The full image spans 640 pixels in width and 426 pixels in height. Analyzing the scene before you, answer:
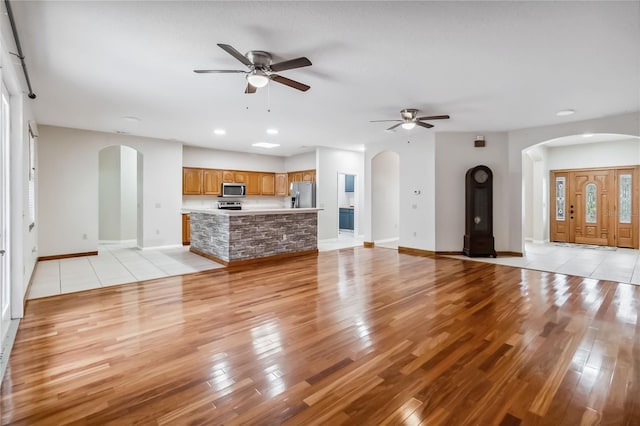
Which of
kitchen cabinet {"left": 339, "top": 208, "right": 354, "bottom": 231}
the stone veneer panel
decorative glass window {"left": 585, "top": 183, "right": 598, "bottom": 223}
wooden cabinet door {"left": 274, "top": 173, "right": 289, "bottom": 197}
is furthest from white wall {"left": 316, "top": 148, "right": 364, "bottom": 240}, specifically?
decorative glass window {"left": 585, "top": 183, "right": 598, "bottom": 223}

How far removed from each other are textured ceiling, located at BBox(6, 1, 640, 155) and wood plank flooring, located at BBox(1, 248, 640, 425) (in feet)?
8.41

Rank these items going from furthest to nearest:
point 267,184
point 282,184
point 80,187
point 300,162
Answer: point 282,184
point 267,184
point 300,162
point 80,187

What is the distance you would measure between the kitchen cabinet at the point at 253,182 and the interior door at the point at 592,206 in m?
8.65

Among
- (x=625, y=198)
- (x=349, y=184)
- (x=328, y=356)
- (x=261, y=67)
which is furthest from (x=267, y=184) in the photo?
(x=625, y=198)

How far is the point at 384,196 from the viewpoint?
27.5 ft

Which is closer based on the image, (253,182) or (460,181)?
(460,181)

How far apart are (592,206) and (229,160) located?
976 cm

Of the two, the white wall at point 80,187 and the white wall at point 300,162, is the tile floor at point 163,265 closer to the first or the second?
the white wall at point 80,187

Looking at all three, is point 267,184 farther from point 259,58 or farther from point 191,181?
point 259,58

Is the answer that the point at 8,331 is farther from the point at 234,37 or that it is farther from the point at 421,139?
the point at 421,139

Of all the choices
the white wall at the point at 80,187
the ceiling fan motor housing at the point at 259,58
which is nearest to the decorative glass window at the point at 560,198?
the ceiling fan motor housing at the point at 259,58

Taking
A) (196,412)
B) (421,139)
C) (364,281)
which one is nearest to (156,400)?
(196,412)

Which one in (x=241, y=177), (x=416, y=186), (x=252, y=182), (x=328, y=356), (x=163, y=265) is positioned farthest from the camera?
(x=252, y=182)

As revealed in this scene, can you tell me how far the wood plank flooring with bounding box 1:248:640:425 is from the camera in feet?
5.67
